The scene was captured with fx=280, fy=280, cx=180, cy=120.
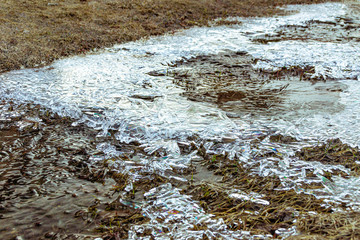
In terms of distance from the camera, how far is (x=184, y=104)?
15.1 feet

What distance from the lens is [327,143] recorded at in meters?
3.45

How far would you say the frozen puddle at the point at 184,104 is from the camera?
Answer: 301 cm

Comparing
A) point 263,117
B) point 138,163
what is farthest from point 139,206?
point 263,117

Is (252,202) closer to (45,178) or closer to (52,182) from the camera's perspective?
(52,182)

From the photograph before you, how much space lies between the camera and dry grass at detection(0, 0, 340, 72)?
6738 millimetres

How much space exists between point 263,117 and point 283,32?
608 centimetres

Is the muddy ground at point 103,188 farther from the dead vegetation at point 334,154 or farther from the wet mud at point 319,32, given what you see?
the wet mud at point 319,32

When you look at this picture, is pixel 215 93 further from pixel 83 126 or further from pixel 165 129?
pixel 83 126

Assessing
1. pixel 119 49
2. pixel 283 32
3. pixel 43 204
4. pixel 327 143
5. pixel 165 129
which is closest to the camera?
pixel 43 204

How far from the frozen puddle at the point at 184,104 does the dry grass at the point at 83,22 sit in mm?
628

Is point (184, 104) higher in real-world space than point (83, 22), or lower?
lower

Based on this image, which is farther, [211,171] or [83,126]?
[83,126]

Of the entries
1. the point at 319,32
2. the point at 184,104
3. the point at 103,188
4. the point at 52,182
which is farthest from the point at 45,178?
the point at 319,32

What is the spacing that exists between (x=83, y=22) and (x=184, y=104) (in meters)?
5.85
